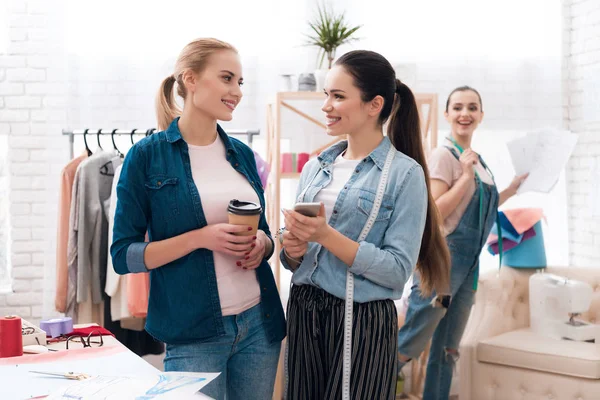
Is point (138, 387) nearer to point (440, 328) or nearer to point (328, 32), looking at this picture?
point (440, 328)

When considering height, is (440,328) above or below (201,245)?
below

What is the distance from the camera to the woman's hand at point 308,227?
182 centimetres

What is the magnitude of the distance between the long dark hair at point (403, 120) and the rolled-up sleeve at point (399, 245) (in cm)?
18

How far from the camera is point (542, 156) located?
3.65m

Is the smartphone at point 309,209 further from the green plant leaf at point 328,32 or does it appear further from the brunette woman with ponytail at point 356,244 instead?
the green plant leaf at point 328,32

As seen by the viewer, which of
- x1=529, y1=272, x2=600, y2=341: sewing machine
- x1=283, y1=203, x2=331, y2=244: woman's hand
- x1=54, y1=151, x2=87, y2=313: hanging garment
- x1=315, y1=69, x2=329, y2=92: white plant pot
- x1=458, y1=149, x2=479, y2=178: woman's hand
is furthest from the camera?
x1=315, y1=69, x2=329, y2=92: white plant pot

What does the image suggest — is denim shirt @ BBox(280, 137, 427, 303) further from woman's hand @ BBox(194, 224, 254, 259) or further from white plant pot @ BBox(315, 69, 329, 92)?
white plant pot @ BBox(315, 69, 329, 92)

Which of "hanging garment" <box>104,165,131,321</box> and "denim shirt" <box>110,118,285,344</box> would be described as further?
"hanging garment" <box>104,165,131,321</box>

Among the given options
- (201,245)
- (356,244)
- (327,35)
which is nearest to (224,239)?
(201,245)

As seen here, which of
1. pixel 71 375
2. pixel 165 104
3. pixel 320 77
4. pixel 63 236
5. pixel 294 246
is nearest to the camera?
pixel 71 375

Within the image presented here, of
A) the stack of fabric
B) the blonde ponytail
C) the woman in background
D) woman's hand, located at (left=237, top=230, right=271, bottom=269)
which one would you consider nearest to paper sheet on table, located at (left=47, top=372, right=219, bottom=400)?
woman's hand, located at (left=237, top=230, right=271, bottom=269)

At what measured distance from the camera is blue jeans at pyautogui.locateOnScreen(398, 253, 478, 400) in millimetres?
3529

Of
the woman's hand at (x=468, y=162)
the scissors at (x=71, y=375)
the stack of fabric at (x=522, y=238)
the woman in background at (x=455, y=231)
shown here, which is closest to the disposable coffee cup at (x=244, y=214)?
the scissors at (x=71, y=375)

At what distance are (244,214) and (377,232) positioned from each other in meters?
0.37
